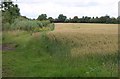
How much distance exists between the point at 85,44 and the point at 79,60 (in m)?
2.47

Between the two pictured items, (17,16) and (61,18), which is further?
(61,18)

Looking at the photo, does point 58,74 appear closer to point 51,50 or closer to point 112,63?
point 112,63

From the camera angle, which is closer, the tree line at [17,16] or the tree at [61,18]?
the tree line at [17,16]

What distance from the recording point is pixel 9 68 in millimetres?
15148

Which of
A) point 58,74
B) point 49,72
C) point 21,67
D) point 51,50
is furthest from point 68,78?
point 51,50

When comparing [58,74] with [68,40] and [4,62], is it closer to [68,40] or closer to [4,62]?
[4,62]

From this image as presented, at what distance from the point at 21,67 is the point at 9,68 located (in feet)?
1.69

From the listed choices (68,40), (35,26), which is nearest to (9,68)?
(68,40)

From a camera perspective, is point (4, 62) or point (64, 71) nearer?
point (64, 71)

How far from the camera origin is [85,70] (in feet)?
42.4

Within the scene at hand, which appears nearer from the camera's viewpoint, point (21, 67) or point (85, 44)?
point (21, 67)

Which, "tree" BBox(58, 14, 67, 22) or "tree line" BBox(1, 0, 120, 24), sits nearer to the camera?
"tree line" BBox(1, 0, 120, 24)

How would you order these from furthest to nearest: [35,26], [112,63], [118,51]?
1. [35,26]
2. [118,51]
3. [112,63]

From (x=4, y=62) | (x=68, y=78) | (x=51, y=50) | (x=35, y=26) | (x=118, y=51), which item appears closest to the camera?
(x=68, y=78)
